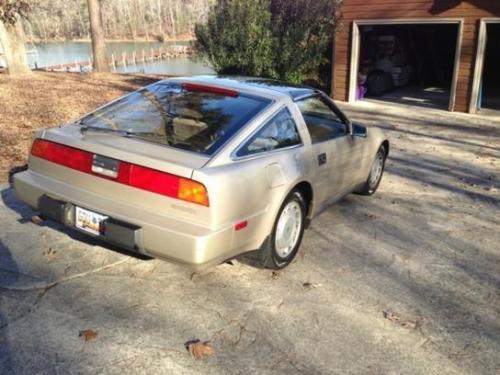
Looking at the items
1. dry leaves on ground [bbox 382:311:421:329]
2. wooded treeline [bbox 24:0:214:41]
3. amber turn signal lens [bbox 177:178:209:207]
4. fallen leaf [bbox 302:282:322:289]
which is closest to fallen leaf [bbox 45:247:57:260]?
amber turn signal lens [bbox 177:178:209:207]

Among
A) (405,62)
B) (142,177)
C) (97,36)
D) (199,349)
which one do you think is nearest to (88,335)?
(199,349)

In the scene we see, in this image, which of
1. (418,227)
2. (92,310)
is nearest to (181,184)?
(92,310)

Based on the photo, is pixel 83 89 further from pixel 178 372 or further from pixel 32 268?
pixel 178 372

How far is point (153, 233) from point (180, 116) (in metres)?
1.13

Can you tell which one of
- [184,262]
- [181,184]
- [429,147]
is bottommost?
[429,147]

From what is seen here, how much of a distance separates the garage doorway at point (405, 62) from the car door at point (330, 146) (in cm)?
920

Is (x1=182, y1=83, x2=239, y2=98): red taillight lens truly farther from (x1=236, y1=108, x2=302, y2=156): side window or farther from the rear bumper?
the rear bumper

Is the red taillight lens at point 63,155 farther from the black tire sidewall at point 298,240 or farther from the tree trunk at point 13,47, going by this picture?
the tree trunk at point 13,47

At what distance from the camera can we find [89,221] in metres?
3.47

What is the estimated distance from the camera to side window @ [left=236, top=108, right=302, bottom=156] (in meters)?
3.62

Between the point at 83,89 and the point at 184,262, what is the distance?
40.2 ft

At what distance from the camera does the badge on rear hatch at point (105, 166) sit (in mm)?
3393

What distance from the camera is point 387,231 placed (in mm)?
5051

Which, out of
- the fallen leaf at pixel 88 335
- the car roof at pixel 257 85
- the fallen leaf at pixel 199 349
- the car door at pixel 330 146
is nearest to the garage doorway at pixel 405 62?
the car door at pixel 330 146
